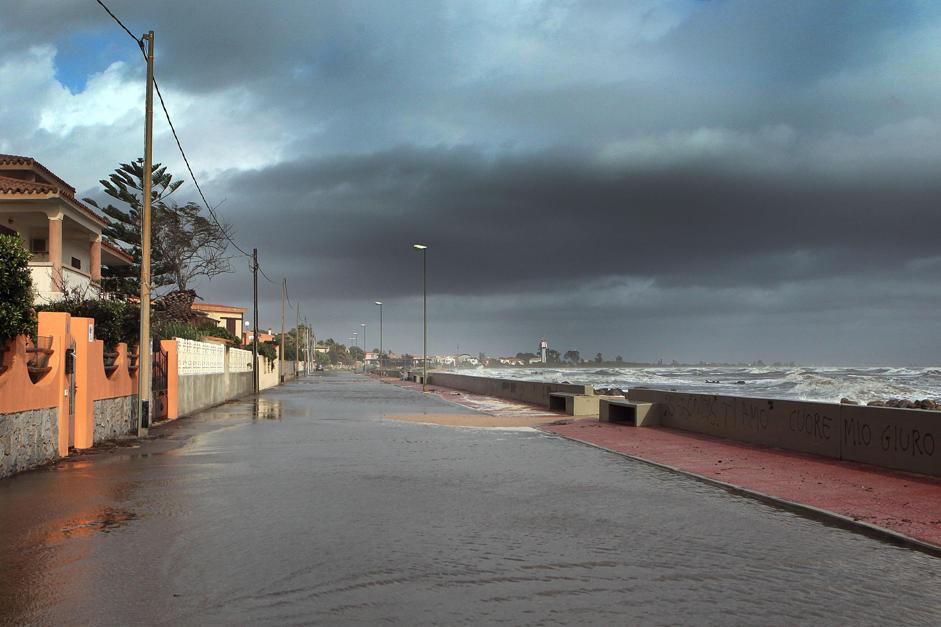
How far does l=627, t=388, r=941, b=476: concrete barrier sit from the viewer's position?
470 inches

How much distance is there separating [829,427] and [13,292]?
46.3 ft

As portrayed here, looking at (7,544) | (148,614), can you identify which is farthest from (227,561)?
(7,544)

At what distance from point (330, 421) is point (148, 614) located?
18.9m

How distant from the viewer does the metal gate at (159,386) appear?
22.2m

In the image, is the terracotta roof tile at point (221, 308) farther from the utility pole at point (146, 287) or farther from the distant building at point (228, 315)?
the utility pole at point (146, 287)

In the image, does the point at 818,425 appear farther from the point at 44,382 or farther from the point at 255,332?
the point at 255,332

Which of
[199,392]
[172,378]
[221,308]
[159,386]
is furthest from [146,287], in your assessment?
[221,308]

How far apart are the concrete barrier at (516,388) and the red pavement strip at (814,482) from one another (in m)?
12.6

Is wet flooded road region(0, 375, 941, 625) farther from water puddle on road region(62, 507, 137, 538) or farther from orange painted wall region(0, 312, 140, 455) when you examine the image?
orange painted wall region(0, 312, 140, 455)

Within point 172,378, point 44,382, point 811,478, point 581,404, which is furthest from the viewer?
point 581,404

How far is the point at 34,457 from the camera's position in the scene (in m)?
12.5

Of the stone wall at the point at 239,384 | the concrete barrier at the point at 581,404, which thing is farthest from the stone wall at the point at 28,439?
the stone wall at the point at 239,384

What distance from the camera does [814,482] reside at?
11.4 metres

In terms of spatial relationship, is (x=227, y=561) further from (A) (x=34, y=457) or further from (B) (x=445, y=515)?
(A) (x=34, y=457)
